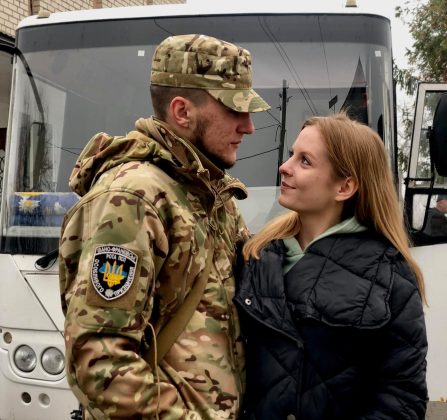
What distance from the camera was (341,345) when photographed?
5.55 feet

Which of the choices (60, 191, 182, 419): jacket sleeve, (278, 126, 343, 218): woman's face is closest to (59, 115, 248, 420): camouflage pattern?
(60, 191, 182, 419): jacket sleeve

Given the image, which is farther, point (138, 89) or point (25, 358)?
point (138, 89)

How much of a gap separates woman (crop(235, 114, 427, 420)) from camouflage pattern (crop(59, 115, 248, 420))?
95 millimetres

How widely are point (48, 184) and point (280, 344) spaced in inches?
86.2

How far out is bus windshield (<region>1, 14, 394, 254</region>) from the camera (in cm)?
347

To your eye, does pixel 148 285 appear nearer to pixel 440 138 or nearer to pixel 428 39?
pixel 440 138

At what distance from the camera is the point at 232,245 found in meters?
2.00

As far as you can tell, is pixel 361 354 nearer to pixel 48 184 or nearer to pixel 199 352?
pixel 199 352

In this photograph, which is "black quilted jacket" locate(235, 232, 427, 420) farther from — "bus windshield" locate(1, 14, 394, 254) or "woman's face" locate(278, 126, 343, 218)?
"bus windshield" locate(1, 14, 394, 254)

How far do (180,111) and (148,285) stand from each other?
0.49 meters

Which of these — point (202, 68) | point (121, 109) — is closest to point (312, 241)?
point (202, 68)

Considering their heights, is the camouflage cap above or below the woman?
above

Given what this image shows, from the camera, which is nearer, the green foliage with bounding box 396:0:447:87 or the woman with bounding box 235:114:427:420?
the woman with bounding box 235:114:427:420

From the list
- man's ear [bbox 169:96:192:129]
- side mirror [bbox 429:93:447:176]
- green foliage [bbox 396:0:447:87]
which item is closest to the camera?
man's ear [bbox 169:96:192:129]
